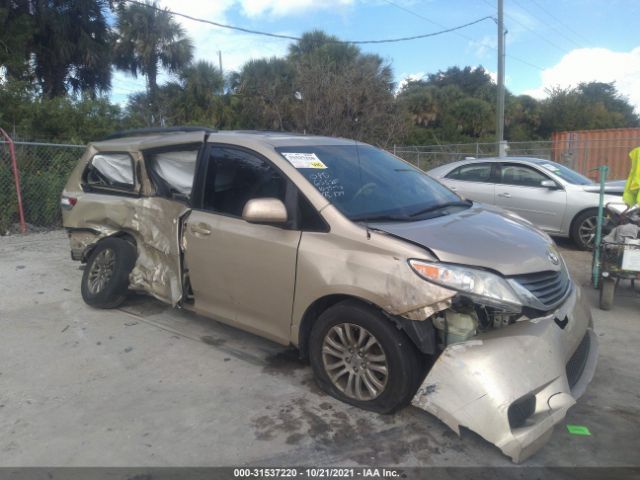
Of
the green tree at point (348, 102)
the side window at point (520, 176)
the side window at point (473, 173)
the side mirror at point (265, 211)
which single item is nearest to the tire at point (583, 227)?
the side window at point (520, 176)

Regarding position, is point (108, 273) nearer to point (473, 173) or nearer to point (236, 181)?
point (236, 181)

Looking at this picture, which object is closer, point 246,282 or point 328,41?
point 246,282

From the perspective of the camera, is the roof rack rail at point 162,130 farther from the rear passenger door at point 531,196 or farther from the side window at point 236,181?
the rear passenger door at point 531,196

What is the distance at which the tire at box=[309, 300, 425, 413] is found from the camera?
3.01m

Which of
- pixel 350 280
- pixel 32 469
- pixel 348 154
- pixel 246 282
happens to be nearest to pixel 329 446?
pixel 350 280

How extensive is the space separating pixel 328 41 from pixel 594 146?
1304 cm

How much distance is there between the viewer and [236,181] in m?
4.02

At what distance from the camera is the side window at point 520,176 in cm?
852

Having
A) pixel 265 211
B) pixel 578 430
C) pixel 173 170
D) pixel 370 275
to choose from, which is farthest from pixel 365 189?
pixel 578 430

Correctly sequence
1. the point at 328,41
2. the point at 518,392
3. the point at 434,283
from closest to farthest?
1. the point at 518,392
2. the point at 434,283
3. the point at 328,41

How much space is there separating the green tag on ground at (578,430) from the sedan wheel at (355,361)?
1.12 m

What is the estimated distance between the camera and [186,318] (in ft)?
16.5

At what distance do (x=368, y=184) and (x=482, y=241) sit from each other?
1.01 meters

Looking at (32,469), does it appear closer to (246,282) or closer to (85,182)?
(246,282)
